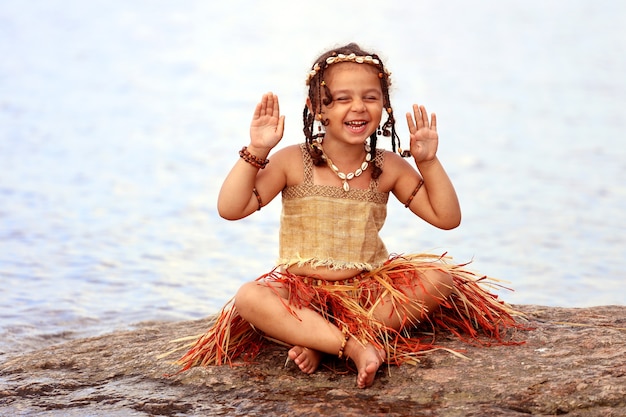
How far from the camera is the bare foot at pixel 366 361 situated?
3.63m

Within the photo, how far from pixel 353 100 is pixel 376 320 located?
92 cm

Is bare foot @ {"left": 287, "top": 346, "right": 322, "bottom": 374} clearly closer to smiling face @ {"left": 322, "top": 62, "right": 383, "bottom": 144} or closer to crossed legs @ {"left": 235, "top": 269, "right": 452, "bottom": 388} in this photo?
crossed legs @ {"left": 235, "top": 269, "right": 452, "bottom": 388}

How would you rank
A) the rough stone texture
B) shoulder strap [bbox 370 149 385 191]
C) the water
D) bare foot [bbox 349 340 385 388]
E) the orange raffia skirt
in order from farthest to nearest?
the water → shoulder strap [bbox 370 149 385 191] → the orange raffia skirt → bare foot [bbox 349 340 385 388] → the rough stone texture

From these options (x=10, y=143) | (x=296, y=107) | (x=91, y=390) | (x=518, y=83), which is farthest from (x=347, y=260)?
(x=518, y=83)

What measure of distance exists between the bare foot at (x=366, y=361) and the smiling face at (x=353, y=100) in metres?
0.89

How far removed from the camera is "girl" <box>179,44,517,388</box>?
157 inches

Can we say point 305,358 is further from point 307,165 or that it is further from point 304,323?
point 307,165

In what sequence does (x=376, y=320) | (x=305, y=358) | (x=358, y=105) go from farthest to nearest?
1. (x=358, y=105)
2. (x=376, y=320)
3. (x=305, y=358)

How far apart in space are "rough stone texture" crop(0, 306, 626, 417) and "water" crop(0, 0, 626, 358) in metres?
1.32

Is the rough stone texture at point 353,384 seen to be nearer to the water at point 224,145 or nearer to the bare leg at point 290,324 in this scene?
the bare leg at point 290,324

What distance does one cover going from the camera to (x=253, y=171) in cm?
402

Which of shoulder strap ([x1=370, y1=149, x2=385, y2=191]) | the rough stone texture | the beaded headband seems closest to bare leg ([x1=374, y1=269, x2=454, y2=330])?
the rough stone texture

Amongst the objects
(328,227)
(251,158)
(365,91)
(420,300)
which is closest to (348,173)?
(328,227)

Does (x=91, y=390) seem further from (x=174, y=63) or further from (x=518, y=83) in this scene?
(x=174, y=63)
